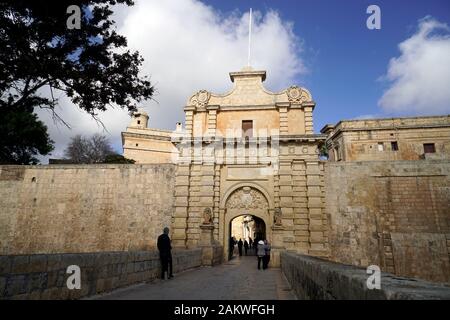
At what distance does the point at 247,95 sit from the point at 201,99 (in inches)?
105

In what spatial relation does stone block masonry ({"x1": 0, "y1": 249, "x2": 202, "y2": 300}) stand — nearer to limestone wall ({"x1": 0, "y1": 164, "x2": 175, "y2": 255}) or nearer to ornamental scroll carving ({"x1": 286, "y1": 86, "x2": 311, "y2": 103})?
limestone wall ({"x1": 0, "y1": 164, "x2": 175, "y2": 255})

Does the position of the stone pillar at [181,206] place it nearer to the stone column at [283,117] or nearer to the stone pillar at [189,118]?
the stone pillar at [189,118]

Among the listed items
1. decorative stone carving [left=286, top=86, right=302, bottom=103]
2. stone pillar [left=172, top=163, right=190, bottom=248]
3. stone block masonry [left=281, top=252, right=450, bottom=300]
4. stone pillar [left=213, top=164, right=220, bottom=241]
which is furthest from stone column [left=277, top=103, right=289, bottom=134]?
stone block masonry [left=281, top=252, right=450, bottom=300]

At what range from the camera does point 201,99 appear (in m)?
16.4

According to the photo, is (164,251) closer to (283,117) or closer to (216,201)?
(216,201)

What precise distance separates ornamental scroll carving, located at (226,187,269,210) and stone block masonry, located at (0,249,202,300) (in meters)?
8.44

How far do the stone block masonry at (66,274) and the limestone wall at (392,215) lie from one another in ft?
35.4

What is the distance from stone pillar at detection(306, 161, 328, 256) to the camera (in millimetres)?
13523

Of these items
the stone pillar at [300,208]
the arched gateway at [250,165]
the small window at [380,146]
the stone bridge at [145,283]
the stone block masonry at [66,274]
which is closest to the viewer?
the stone bridge at [145,283]

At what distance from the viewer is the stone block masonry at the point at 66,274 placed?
124 inches

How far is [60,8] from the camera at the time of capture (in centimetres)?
561

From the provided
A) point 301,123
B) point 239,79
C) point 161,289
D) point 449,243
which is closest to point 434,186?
point 449,243

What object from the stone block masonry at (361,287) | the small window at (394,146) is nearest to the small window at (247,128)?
the stone block masonry at (361,287)

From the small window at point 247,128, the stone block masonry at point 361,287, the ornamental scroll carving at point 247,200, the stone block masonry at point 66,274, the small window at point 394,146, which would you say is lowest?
the stone block masonry at point 66,274
